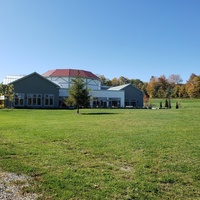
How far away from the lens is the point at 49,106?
157 ft

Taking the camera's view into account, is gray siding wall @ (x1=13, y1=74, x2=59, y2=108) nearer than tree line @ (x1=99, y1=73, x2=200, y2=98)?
Yes

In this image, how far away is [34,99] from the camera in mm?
46312

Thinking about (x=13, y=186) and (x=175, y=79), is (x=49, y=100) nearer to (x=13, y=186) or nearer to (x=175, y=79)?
(x=13, y=186)

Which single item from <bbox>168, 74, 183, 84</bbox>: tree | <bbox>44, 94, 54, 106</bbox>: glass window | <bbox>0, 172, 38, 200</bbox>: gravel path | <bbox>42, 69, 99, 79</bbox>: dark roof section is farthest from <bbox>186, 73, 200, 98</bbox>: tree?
<bbox>0, 172, 38, 200</bbox>: gravel path

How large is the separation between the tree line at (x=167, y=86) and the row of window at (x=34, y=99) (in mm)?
50931

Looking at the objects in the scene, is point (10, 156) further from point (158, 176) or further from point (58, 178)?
point (158, 176)

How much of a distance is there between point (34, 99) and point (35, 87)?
89.4 inches

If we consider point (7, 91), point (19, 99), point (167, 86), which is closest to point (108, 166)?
point (7, 91)

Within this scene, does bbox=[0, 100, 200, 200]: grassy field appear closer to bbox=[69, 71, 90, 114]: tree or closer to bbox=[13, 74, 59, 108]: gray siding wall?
bbox=[69, 71, 90, 114]: tree

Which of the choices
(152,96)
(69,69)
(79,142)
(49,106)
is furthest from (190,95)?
(79,142)

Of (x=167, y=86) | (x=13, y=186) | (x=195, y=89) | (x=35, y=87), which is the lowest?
(x=13, y=186)

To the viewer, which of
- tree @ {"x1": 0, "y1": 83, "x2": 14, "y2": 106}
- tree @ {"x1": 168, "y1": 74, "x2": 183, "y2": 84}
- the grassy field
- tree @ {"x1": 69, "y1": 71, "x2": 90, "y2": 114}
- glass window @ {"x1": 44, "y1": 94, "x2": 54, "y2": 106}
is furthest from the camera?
tree @ {"x1": 168, "y1": 74, "x2": 183, "y2": 84}

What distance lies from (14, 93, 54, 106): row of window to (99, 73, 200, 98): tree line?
5093 centimetres

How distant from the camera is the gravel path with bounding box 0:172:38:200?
4.29m
